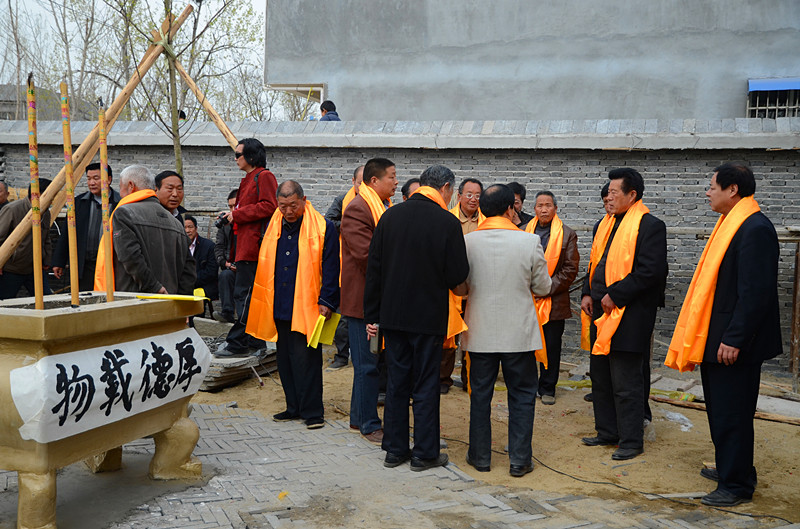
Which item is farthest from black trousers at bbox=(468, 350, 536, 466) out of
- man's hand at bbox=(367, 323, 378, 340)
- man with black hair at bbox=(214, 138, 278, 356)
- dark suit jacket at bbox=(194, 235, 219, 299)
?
dark suit jacket at bbox=(194, 235, 219, 299)

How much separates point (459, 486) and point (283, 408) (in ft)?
8.02

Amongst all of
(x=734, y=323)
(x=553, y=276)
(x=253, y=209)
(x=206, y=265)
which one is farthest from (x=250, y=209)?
(x=734, y=323)

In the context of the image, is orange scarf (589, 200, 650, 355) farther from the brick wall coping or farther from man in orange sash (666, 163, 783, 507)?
the brick wall coping

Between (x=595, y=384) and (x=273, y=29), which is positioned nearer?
(x=595, y=384)

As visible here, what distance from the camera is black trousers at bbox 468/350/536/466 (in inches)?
188

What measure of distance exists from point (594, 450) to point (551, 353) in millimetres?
1469

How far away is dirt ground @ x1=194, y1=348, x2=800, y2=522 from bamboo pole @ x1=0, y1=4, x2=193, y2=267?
249 cm

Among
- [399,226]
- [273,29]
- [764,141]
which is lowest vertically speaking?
[399,226]

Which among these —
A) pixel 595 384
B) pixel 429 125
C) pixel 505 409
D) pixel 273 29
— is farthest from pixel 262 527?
pixel 273 29

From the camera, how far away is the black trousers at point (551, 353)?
6.78 m

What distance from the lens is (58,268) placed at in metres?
6.66

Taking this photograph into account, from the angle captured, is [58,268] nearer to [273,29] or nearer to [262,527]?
[262,527]

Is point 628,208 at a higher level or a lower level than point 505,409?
higher

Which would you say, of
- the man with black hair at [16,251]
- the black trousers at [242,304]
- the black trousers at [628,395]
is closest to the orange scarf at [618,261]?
the black trousers at [628,395]
